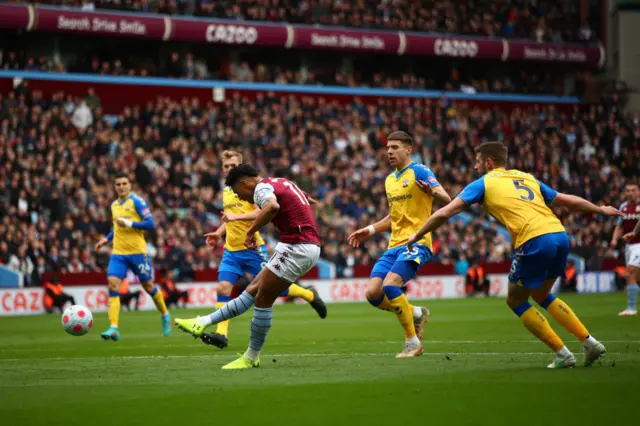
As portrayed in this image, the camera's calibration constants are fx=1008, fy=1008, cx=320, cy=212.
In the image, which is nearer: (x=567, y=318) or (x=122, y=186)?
(x=567, y=318)

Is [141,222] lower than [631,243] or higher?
higher

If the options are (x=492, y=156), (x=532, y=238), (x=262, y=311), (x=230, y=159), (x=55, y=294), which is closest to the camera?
(x=532, y=238)

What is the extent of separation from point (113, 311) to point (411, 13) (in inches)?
1351

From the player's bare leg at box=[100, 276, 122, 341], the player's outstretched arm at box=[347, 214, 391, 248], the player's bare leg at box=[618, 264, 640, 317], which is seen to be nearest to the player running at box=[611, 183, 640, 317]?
the player's bare leg at box=[618, 264, 640, 317]

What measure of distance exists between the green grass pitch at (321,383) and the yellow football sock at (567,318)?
44cm

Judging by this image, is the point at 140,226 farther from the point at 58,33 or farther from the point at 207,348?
the point at 58,33

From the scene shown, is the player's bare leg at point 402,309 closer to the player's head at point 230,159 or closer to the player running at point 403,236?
the player running at point 403,236

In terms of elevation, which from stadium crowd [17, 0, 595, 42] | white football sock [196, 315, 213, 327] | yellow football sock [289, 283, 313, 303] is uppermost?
stadium crowd [17, 0, 595, 42]

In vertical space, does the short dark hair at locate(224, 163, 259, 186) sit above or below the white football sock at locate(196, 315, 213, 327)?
above

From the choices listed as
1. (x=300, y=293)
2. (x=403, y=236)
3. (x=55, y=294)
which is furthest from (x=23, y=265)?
(x=403, y=236)

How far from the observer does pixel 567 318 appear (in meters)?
10.6

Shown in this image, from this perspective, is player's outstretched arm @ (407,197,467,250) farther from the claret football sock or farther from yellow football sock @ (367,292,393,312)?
yellow football sock @ (367,292,393,312)

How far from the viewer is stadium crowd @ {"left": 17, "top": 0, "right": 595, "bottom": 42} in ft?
141

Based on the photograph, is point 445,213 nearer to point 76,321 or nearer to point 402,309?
point 402,309
